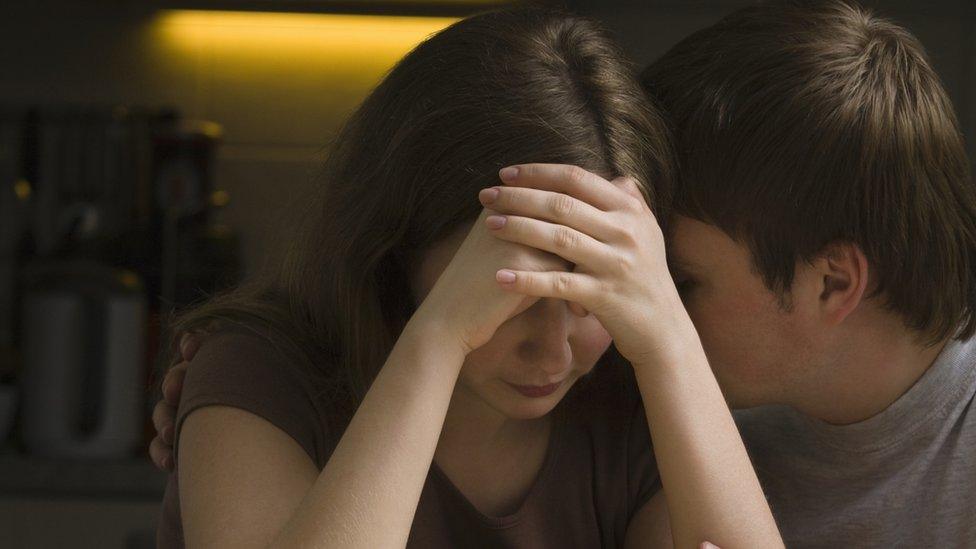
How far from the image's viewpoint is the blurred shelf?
2301mm

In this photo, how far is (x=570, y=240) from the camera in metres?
0.90

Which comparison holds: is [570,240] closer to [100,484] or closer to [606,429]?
[606,429]

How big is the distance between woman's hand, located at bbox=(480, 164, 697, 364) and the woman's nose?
3cm

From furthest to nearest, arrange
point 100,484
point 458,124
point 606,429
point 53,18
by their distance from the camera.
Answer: point 53,18 < point 100,484 < point 606,429 < point 458,124

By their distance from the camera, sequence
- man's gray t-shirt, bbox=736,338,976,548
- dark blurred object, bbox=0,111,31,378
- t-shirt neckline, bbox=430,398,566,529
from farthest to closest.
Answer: dark blurred object, bbox=0,111,31,378 → man's gray t-shirt, bbox=736,338,976,548 → t-shirt neckline, bbox=430,398,566,529

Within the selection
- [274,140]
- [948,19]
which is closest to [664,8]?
[948,19]

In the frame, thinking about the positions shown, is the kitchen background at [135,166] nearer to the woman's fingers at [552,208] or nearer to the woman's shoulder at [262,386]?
the woman's shoulder at [262,386]

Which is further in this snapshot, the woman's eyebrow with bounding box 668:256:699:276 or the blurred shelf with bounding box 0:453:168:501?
the blurred shelf with bounding box 0:453:168:501

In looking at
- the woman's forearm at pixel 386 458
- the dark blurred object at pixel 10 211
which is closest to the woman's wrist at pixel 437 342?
the woman's forearm at pixel 386 458

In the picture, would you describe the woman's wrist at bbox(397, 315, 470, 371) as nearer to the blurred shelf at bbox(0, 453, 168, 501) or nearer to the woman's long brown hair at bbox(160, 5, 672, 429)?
the woman's long brown hair at bbox(160, 5, 672, 429)

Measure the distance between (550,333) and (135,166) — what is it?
5.69ft

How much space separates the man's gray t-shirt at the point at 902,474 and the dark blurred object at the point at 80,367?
1489 mm

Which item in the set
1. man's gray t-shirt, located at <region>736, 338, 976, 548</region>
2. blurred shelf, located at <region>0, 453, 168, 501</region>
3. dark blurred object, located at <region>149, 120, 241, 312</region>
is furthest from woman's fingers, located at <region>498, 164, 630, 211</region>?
dark blurred object, located at <region>149, 120, 241, 312</region>

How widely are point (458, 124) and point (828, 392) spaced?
1.51ft
